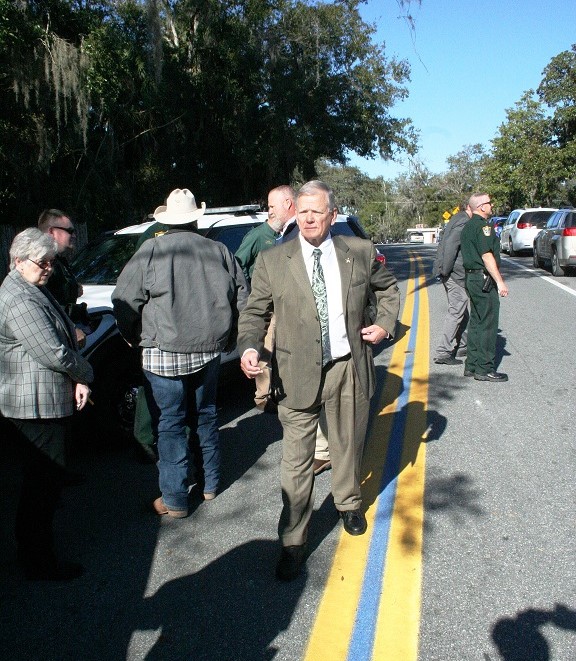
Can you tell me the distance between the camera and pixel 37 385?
366 cm

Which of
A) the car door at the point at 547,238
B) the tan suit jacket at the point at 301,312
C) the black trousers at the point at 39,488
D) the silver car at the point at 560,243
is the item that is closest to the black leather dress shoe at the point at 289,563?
the tan suit jacket at the point at 301,312

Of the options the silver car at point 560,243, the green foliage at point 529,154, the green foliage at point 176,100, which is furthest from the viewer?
the green foliage at point 529,154

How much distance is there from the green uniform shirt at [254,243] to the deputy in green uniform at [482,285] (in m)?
2.40

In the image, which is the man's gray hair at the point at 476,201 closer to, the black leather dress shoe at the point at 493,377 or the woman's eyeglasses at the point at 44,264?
the black leather dress shoe at the point at 493,377

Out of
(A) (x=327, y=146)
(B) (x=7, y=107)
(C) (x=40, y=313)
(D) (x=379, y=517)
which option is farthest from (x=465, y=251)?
(A) (x=327, y=146)

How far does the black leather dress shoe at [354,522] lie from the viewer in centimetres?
403

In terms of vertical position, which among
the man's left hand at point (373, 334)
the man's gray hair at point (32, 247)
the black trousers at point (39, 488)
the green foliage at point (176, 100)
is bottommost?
the black trousers at point (39, 488)

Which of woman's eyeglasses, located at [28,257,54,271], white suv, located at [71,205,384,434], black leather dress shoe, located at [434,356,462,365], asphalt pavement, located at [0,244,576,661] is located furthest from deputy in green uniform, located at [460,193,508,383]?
woman's eyeglasses, located at [28,257,54,271]

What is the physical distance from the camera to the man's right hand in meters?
3.60

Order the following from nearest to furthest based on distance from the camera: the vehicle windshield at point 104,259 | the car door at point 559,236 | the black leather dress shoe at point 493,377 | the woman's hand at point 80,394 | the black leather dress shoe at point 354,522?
the woman's hand at point 80,394 < the black leather dress shoe at point 354,522 < the vehicle windshield at point 104,259 < the black leather dress shoe at point 493,377 < the car door at point 559,236

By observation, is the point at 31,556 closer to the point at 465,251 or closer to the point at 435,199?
the point at 465,251

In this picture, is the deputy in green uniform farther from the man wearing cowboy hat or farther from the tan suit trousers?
the tan suit trousers

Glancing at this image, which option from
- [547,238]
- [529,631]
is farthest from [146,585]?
[547,238]

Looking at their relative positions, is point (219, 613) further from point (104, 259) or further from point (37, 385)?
point (104, 259)
